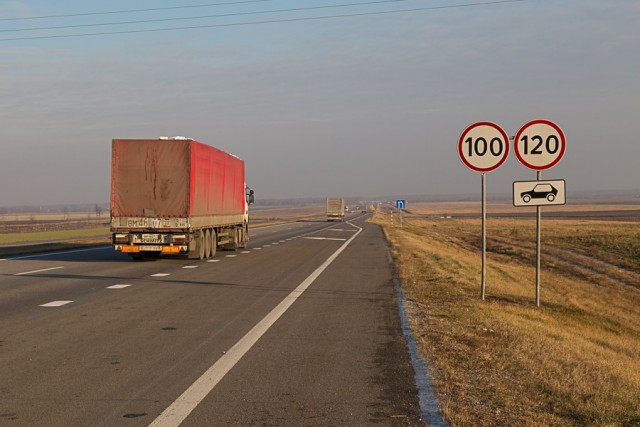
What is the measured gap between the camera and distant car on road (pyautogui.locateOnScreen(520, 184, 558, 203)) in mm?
11594

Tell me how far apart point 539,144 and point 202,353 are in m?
6.72

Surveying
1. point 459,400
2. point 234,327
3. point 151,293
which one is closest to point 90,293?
point 151,293

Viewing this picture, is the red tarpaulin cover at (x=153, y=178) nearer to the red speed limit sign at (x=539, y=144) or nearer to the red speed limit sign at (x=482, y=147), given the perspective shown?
the red speed limit sign at (x=482, y=147)

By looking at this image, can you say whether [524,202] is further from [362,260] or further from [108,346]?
[362,260]

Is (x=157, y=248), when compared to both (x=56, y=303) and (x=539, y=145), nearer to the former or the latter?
(x=56, y=303)

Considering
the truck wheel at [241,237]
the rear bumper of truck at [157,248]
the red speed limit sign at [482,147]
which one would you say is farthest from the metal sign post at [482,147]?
the truck wheel at [241,237]

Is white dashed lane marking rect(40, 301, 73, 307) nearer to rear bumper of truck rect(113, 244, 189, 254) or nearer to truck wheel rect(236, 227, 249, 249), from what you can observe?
rear bumper of truck rect(113, 244, 189, 254)

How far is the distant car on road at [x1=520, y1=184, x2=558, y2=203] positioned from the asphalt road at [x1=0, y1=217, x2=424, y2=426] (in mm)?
2924

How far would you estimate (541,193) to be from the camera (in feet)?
38.1

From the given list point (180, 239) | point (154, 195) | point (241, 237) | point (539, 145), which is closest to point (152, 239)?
point (180, 239)

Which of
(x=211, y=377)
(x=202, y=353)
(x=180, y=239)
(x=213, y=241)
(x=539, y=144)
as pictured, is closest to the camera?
(x=211, y=377)

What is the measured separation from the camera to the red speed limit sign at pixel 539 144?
11266 mm

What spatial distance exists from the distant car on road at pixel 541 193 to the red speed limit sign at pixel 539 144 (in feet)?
1.16

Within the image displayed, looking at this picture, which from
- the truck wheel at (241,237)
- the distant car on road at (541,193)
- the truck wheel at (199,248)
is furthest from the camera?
the truck wheel at (241,237)
